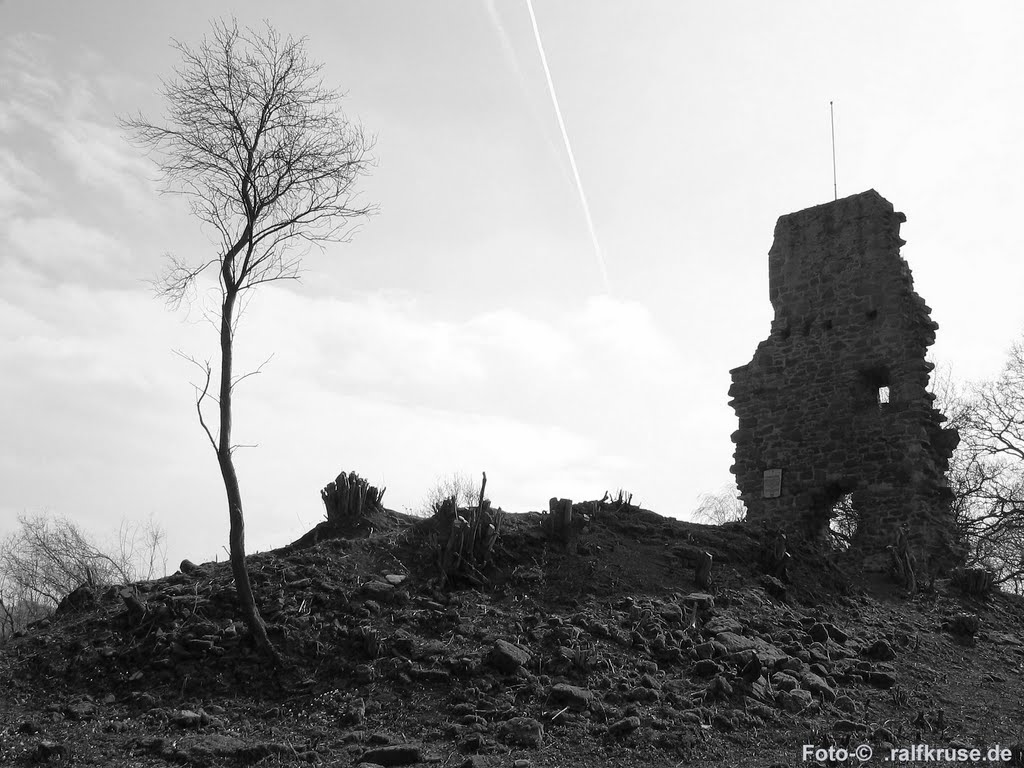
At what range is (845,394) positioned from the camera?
46.9 ft

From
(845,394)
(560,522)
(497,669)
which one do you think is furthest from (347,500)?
(845,394)

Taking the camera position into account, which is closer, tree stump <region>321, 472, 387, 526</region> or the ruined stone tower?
tree stump <region>321, 472, 387, 526</region>

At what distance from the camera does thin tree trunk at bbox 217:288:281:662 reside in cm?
723

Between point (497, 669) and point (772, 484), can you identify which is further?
point (772, 484)

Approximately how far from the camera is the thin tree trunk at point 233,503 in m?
7.23

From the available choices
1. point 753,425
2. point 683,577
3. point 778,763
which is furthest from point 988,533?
point 778,763

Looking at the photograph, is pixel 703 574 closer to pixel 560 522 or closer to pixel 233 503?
pixel 560 522

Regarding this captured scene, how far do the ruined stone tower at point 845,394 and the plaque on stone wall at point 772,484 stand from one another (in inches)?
0.7

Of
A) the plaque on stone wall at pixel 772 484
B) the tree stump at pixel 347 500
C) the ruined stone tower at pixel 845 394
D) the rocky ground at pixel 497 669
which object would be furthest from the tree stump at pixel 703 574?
the plaque on stone wall at pixel 772 484

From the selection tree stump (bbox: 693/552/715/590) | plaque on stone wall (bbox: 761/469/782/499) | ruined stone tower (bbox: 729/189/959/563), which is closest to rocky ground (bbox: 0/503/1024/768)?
tree stump (bbox: 693/552/715/590)

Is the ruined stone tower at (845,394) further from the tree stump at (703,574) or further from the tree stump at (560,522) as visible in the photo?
the tree stump at (560,522)

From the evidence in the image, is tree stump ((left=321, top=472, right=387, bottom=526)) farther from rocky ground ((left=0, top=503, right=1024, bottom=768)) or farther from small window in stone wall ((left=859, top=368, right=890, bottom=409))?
small window in stone wall ((left=859, top=368, right=890, bottom=409))

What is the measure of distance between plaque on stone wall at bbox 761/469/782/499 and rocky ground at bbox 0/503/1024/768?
4981mm

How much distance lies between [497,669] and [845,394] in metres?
9.26
